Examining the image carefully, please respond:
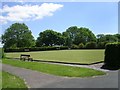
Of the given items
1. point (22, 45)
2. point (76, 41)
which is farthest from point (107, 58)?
point (76, 41)

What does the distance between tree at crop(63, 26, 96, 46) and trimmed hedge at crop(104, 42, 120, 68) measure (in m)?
91.0

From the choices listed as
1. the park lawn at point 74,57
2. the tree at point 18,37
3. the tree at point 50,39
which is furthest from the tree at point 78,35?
the park lawn at point 74,57

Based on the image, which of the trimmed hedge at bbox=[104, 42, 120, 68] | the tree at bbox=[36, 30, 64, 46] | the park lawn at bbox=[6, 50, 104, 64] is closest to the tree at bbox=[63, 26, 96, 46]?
the tree at bbox=[36, 30, 64, 46]

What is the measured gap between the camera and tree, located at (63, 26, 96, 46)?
113 m

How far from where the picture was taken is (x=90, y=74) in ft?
45.6

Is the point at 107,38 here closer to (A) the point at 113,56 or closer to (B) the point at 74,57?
(B) the point at 74,57

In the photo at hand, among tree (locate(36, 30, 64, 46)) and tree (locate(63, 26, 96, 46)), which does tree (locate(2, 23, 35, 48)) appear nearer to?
tree (locate(36, 30, 64, 46))

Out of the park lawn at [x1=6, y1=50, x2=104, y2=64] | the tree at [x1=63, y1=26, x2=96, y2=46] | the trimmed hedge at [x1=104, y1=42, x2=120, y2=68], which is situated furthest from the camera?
the tree at [x1=63, y1=26, x2=96, y2=46]

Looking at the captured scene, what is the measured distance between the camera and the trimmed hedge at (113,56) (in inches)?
743

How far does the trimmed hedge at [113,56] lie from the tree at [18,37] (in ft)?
239

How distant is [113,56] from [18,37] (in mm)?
76635

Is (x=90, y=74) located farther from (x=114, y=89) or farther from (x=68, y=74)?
(x=114, y=89)

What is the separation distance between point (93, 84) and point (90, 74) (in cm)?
314

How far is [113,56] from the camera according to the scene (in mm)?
19125
